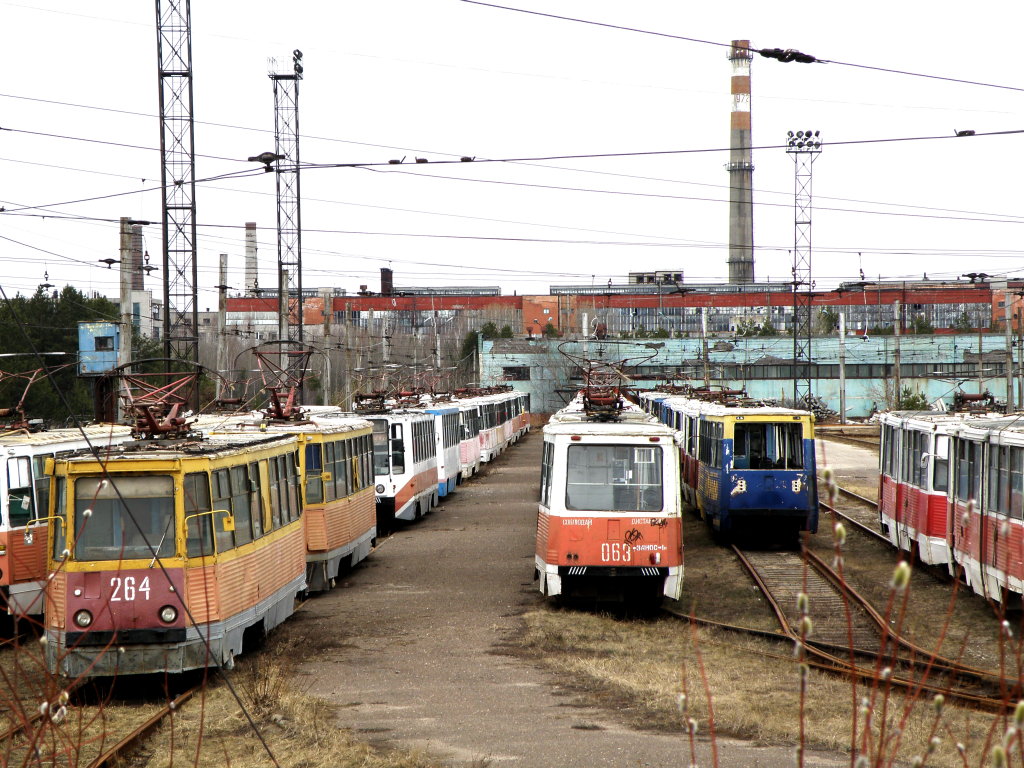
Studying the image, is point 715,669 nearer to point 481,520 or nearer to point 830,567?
point 830,567

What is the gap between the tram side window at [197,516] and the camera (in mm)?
11070

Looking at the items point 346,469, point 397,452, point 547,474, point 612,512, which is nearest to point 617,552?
point 612,512

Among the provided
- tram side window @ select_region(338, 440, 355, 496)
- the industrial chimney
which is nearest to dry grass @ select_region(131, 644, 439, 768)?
tram side window @ select_region(338, 440, 355, 496)

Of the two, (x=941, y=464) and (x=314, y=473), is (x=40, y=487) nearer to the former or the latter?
(x=314, y=473)

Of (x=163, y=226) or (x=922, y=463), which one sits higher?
(x=163, y=226)

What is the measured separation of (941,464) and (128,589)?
1208 cm

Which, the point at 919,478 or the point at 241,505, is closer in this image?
the point at 241,505

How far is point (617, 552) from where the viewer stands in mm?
14531

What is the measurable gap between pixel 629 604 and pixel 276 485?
526cm

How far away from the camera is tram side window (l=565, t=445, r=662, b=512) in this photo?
14680 mm

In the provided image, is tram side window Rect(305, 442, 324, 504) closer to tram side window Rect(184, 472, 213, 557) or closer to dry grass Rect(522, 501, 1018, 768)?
dry grass Rect(522, 501, 1018, 768)

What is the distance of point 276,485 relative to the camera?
45.8 ft

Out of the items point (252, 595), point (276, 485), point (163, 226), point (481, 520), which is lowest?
point (481, 520)

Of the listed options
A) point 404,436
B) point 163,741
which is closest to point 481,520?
point 404,436
